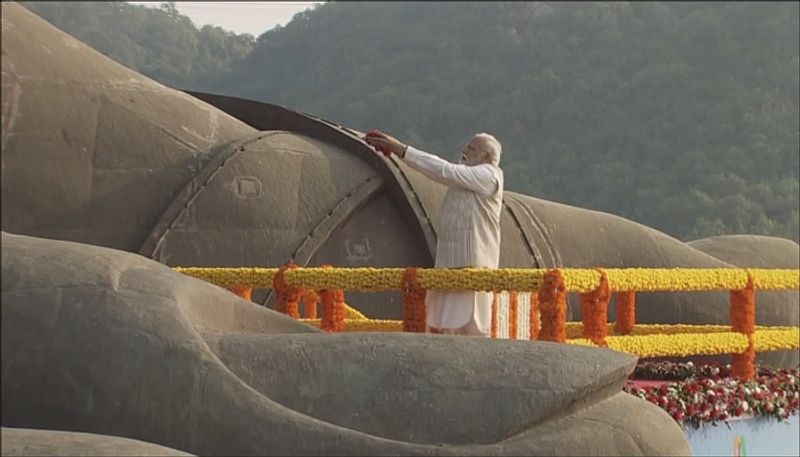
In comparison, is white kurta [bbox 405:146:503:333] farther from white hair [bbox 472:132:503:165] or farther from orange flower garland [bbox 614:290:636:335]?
orange flower garland [bbox 614:290:636:335]

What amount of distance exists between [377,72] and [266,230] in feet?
139

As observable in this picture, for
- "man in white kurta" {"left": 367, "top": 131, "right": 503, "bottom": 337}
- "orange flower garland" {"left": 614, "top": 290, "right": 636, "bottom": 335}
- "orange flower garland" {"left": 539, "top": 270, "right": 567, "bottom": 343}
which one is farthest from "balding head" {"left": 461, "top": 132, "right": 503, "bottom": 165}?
"orange flower garland" {"left": 614, "top": 290, "right": 636, "bottom": 335}

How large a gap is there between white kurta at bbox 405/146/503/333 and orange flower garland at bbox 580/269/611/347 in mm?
597

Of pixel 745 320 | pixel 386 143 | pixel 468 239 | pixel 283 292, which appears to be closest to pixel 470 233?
pixel 468 239

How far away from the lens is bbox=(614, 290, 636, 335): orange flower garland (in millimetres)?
12102

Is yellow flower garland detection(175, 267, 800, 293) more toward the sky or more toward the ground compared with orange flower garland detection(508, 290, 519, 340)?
more toward the sky

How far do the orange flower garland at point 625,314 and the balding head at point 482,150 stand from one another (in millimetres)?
4745

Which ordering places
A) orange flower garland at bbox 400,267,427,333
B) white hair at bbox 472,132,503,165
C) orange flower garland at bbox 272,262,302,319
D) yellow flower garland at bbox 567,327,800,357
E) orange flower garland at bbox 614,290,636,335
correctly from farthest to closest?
1. orange flower garland at bbox 614,290,636,335
2. orange flower garland at bbox 272,262,302,319
3. yellow flower garland at bbox 567,327,800,357
4. orange flower garland at bbox 400,267,427,333
5. white hair at bbox 472,132,503,165

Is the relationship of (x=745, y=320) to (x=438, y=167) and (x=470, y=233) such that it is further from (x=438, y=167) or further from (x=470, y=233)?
(x=438, y=167)

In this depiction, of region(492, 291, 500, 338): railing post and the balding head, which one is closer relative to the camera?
the balding head

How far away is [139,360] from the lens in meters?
3.90

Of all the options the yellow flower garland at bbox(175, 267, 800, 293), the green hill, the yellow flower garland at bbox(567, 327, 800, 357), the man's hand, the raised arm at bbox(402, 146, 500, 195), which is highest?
the green hill

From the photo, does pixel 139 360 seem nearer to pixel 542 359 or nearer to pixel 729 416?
pixel 542 359

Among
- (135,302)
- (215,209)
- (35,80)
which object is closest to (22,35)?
(35,80)
